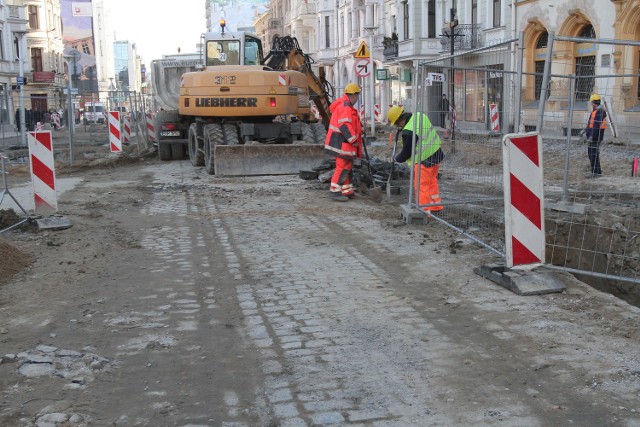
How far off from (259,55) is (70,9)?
80.4 m

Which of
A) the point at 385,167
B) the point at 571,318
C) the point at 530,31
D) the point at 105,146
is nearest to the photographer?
the point at 571,318

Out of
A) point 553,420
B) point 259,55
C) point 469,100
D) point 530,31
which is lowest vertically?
point 553,420

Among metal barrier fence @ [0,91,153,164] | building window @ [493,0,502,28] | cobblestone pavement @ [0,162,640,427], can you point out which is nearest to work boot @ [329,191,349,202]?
cobblestone pavement @ [0,162,640,427]

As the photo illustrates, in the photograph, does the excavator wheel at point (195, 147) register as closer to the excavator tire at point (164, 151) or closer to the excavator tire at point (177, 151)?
the excavator tire at point (177, 151)

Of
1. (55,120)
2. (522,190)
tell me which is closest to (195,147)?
(522,190)

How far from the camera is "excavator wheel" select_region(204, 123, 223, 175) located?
1515 cm

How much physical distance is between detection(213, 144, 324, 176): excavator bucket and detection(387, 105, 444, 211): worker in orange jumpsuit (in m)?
5.20

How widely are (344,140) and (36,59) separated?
63.2m

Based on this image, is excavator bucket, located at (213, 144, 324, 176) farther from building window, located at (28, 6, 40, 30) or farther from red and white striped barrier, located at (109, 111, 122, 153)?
building window, located at (28, 6, 40, 30)

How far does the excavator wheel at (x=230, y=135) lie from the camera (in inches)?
597

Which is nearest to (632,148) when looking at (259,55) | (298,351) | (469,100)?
(469,100)

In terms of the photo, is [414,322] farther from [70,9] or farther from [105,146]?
[70,9]

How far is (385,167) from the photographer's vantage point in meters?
12.8

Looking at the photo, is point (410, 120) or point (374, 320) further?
point (410, 120)
